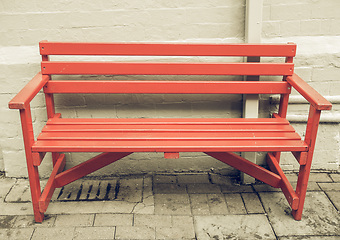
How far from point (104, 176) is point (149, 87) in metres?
0.91

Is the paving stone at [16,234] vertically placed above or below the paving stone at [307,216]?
below

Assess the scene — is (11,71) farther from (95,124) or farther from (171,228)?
(171,228)

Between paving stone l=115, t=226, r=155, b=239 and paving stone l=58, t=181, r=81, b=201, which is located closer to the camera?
paving stone l=115, t=226, r=155, b=239

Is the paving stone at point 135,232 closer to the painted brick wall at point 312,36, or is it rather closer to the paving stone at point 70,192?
the paving stone at point 70,192

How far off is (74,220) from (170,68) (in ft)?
4.11

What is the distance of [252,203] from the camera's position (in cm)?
273

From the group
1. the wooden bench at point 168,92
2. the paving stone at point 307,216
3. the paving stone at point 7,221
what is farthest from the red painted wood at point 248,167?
the paving stone at point 7,221

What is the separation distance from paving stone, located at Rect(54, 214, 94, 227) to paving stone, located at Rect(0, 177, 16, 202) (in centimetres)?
57

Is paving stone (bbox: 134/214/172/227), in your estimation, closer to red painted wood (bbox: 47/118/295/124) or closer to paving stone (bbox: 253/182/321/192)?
red painted wood (bbox: 47/118/295/124)

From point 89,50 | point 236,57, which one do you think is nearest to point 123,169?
point 89,50

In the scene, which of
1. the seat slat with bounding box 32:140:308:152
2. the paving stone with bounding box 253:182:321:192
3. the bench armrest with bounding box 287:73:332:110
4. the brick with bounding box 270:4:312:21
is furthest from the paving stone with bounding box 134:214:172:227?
the brick with bounding box 270:4:312:21

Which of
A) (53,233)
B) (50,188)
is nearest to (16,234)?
(53,233)

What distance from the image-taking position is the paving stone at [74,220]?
2502 millimetres

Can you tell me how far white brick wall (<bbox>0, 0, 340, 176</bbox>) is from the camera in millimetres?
2756
